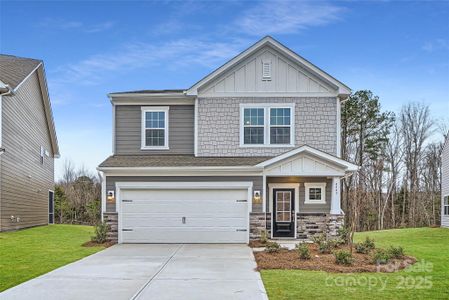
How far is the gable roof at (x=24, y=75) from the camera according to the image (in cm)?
1833

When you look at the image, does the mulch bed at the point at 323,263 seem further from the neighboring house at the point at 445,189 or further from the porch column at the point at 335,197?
the neighboring house at the point at 445,189

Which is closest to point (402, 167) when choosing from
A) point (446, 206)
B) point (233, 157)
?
point (446, 206)

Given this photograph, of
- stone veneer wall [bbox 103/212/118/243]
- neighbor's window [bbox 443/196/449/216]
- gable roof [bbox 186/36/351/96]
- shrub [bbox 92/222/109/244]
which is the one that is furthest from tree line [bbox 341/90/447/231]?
shrub [bbox 92/222/109/244]

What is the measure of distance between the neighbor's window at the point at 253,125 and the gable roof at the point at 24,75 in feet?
29.0

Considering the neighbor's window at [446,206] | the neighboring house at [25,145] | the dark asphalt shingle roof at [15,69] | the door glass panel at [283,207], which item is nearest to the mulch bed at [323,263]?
the door glass panel at [283,207]

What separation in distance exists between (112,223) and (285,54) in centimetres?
865

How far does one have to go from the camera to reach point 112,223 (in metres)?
15.9

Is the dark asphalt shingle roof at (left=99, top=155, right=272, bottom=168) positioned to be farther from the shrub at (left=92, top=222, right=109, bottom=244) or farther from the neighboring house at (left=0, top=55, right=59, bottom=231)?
the neighboring house at (left=0, top=55, right=59, bottom=231)

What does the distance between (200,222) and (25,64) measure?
12175mm

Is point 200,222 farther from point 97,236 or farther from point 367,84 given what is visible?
point 367,84

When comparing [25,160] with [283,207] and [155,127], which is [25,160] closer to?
[155,127]

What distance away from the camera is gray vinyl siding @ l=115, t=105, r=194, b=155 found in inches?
703

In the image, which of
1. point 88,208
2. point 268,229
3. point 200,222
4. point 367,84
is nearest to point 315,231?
point 268,229

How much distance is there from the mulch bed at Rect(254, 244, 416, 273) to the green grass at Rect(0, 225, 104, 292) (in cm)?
478
